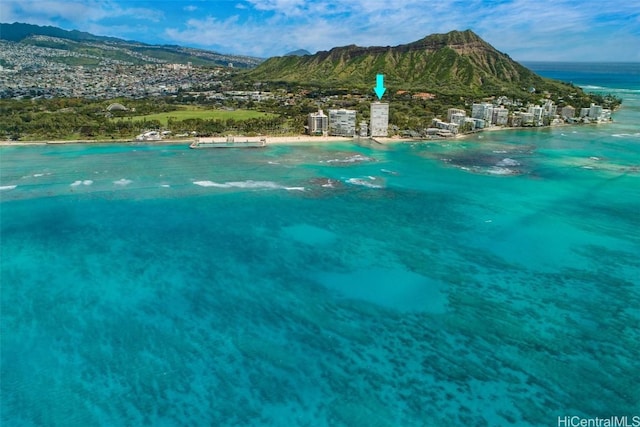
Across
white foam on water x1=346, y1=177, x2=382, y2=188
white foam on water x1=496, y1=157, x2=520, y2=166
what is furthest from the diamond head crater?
white foam on water x1=346, y1=177, x2=382, y2=188

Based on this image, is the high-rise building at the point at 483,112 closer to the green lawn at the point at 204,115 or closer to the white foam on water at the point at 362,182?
the green lawn at the point at 204,115

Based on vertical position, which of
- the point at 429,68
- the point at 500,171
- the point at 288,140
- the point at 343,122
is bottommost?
the point at 500,171

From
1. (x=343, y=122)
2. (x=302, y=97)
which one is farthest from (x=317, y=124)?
(x=302, y=97)

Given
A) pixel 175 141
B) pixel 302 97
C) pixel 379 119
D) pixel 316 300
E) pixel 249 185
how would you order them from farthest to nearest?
1. pixel 302 97
2. pixel 379 119
3. pixel 175 141
4. pixel 249 185
5. pixel 316 300

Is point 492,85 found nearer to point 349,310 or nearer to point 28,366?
point 349,310

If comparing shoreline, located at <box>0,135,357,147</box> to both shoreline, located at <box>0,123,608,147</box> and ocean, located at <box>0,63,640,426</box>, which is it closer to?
shoreline, located at <box>0,123,608,147</box>

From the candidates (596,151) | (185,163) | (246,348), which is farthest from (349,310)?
(596,151)

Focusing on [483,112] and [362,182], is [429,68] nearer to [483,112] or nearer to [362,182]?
[483,112]
